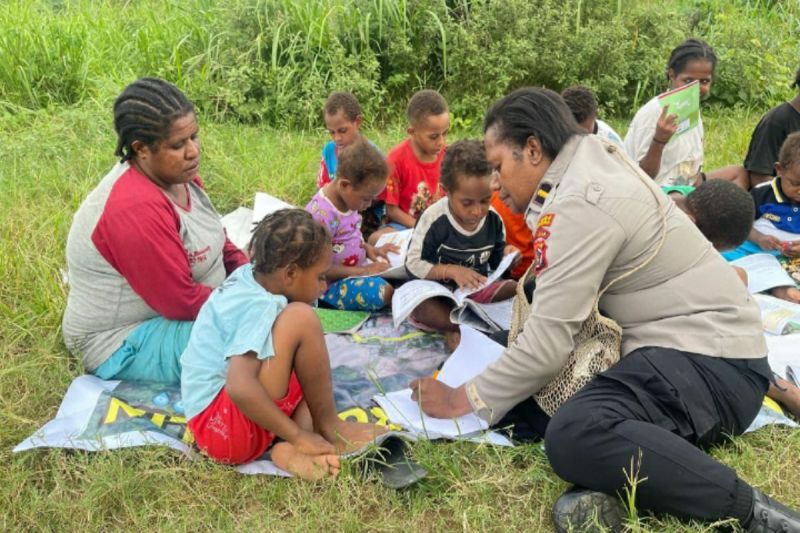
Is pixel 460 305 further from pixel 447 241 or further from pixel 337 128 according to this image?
pixel 337 128

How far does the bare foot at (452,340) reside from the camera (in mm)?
3570

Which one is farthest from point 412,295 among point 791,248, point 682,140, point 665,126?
point 682,140

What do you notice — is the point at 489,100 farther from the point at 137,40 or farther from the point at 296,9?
the point at 137,40

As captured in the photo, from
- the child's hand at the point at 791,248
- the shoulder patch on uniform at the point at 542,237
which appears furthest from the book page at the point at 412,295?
the child's hand at the point at 791,248

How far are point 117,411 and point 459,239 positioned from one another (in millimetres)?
1783

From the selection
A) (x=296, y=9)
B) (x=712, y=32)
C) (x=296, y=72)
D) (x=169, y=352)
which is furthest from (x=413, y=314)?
(x=712, y=32)

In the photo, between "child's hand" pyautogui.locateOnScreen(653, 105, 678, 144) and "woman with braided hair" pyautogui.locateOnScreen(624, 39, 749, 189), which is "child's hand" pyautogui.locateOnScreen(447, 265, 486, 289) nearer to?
"child's hand" pyautogui.locateOnScreen(653, 105, 678, 144)

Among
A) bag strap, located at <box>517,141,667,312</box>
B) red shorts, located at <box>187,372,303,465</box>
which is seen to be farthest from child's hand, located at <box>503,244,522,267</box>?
red shorts, located at <box>187,372,303,465</box>

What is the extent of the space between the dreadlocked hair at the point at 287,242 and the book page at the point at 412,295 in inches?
35.3

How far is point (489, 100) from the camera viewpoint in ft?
22.4

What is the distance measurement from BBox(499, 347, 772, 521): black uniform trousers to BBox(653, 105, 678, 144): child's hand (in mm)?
2141

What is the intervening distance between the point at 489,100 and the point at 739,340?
461cm

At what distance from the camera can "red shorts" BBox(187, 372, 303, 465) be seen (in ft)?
8.56

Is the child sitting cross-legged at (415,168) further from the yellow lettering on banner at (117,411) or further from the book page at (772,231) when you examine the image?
the yellow lettering on banner at (117,411)
